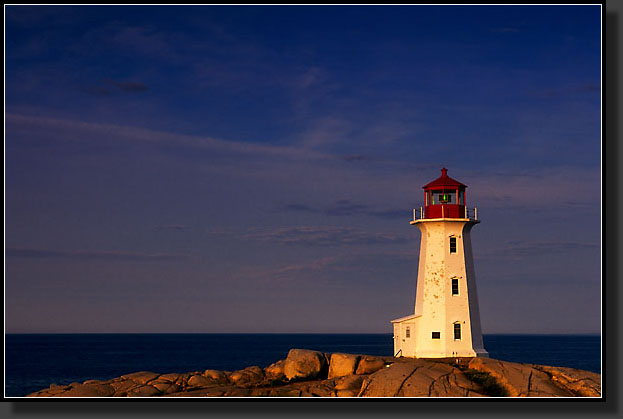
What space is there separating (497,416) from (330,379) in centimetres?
804

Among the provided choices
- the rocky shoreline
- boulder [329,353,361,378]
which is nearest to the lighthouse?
the rocky shoreline

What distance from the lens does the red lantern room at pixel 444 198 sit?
125 ft

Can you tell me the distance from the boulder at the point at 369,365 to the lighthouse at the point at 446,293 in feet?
14.0

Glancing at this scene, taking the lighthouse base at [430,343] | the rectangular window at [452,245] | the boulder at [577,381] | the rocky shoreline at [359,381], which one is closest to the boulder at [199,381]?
the rocky shoreline at [359,381]

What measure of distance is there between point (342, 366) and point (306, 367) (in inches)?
58.8

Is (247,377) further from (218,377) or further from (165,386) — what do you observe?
(165,386)

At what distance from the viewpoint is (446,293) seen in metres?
37.8

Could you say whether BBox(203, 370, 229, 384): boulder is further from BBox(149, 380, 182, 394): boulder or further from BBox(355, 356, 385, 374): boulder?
BBox(355, 356, 385, 374): boulder

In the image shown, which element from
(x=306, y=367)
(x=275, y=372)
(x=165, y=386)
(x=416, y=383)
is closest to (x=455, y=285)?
(x=306, y=367)

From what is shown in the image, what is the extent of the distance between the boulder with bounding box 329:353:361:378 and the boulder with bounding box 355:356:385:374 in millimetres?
204

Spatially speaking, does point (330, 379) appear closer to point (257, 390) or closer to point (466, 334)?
point (257, 390)

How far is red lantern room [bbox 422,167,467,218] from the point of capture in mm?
38250

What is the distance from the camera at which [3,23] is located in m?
26.5

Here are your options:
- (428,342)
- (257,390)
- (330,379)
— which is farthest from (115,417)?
(428,342)
